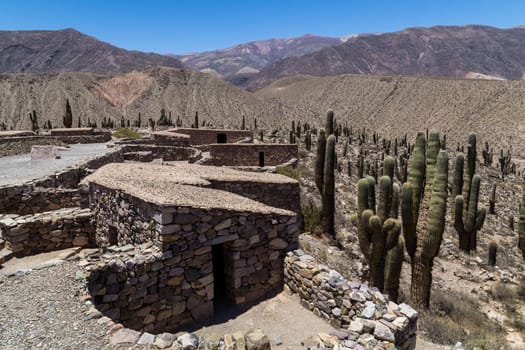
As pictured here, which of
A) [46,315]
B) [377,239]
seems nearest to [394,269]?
[377,239]

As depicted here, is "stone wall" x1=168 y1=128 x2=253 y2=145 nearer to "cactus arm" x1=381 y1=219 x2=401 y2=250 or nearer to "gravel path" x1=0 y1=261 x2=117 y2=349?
"cactus arm" x1=381 y1=219 x2=401 y2=250

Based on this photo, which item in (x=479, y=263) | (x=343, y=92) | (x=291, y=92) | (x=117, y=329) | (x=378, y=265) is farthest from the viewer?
(x=291, y=92)

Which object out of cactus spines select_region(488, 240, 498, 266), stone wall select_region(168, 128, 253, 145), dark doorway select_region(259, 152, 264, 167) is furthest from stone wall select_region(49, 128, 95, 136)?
cactus spines select_region(488, 240, 498, 266)

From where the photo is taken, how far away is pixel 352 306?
6285 mm

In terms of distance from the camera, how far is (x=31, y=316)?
15.9ft

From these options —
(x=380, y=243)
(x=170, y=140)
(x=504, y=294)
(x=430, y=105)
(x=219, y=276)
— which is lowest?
(x=504, y=294)

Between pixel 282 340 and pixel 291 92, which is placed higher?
pixel 291 92

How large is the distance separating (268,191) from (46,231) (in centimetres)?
562

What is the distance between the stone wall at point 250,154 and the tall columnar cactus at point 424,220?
12603 mm

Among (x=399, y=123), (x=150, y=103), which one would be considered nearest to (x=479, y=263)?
(x=399, y=123)

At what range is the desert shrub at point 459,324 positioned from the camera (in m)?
7.73

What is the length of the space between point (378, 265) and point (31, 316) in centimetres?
798

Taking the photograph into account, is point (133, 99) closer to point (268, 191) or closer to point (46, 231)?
point (268, 191)

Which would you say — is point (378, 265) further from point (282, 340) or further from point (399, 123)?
point (399, 123)
